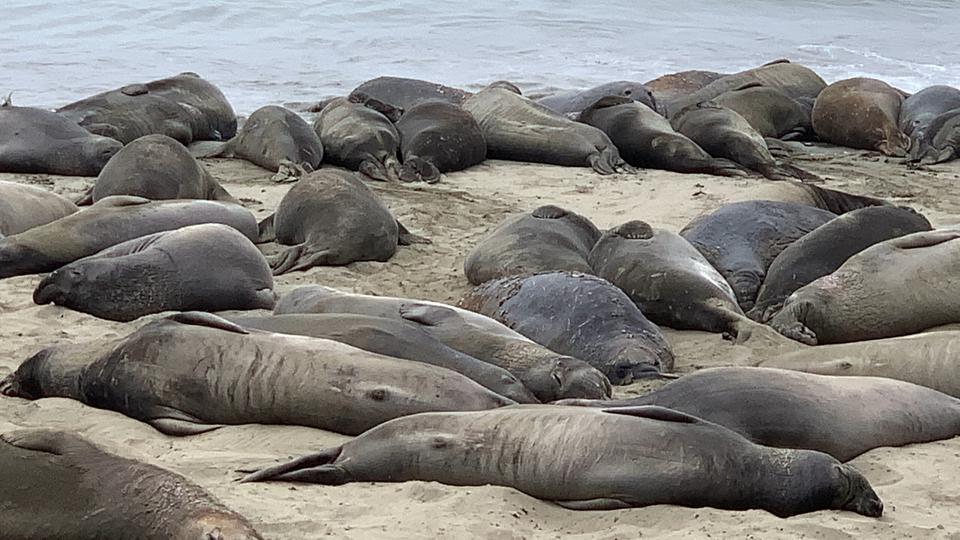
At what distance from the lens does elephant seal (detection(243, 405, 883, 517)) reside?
359 cm

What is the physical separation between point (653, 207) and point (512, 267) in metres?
2.26

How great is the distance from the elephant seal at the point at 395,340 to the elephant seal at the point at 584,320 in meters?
0.68

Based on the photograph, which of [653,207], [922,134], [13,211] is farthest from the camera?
[922,134]

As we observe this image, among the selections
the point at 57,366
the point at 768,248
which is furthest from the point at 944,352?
the point at 57,366

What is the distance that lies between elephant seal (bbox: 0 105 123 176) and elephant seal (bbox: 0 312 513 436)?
14.2 ft

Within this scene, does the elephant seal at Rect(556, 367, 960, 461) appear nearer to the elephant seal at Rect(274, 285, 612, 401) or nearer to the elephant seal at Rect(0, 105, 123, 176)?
the elephant seal at Rect(274, 285, 612, 401)

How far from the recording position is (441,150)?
947cm

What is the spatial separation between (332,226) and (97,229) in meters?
1.18

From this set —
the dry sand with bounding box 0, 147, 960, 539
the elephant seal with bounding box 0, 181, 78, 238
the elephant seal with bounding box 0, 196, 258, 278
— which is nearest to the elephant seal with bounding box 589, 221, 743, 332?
the dry sand with bounding box 0, 147, 960, 539

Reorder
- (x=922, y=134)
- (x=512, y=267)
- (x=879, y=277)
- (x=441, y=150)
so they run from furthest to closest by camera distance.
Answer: (x=922, y=134) < (x=441, y=150) < (x=512, y=267) < (x=879, y=277)

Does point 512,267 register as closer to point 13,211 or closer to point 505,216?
point 505,216

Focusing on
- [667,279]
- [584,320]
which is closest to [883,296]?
[667,279]

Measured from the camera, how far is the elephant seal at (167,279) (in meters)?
5.71

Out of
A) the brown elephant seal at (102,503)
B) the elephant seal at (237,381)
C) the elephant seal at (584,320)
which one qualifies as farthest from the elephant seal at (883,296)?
the brown elephant seal at (102,503)
